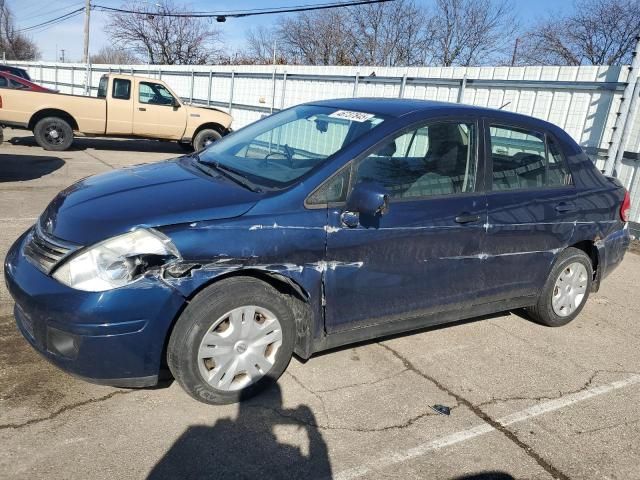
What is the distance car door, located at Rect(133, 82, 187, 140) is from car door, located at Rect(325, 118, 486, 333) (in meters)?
10.5

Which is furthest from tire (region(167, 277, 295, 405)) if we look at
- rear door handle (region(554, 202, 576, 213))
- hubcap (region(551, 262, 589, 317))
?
hubcap (region(551, 262, 589, 317))

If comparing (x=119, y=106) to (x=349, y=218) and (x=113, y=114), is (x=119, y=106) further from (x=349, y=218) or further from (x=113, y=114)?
(x=349, y=218)

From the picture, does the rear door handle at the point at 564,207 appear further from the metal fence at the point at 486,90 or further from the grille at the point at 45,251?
the grille at the point at 45,251

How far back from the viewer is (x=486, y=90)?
9.38 metres

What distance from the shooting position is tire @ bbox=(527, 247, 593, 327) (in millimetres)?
4348

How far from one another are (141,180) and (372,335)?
1.79m

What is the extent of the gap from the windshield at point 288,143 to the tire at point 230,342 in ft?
2.34

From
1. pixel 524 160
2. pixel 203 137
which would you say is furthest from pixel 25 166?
pixel 524 160

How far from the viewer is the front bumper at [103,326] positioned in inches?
101

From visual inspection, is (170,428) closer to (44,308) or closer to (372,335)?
(44,308)

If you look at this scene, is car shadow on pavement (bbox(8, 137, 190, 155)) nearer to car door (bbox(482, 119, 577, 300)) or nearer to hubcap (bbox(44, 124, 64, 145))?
hubcap (bbox(44, 124, 64, 145))

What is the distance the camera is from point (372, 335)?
11.3 feet

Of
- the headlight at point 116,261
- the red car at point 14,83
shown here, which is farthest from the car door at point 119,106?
the headlight at point 116,261

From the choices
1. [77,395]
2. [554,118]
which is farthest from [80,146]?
[77,395]
